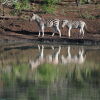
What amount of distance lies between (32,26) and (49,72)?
13.9 m

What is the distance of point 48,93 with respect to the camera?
17.0 metres

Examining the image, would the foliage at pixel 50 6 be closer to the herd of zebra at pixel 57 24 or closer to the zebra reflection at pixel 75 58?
the herd of zebra at pixel 57 24

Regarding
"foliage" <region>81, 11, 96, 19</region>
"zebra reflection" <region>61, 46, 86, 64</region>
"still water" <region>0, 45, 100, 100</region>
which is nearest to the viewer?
"still water" <region>0, 45, 100, 100</region>

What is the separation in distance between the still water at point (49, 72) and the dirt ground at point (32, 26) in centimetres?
285

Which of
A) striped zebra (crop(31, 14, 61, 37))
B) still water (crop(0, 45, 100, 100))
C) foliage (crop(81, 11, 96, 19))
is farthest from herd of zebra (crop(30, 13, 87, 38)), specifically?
still water (crop(0, 45, 100, 100))

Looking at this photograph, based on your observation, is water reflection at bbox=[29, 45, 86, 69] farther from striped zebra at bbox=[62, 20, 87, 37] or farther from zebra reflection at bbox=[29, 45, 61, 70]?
striped zebra at bbox=[62, 20, 87, 37]

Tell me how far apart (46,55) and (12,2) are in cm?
1232

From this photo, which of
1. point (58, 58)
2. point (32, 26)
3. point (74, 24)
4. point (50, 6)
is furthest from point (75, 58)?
point (50, 6)

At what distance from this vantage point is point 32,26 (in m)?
35.5

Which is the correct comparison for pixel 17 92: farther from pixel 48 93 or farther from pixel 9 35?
pixel 9 35

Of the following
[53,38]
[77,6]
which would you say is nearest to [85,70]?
[53,38]

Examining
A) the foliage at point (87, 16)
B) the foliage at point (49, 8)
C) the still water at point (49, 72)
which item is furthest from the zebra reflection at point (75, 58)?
the foliage at point (49, 8)

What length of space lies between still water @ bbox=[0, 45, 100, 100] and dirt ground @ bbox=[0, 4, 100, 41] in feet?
9.35

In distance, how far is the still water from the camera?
1694 cm
